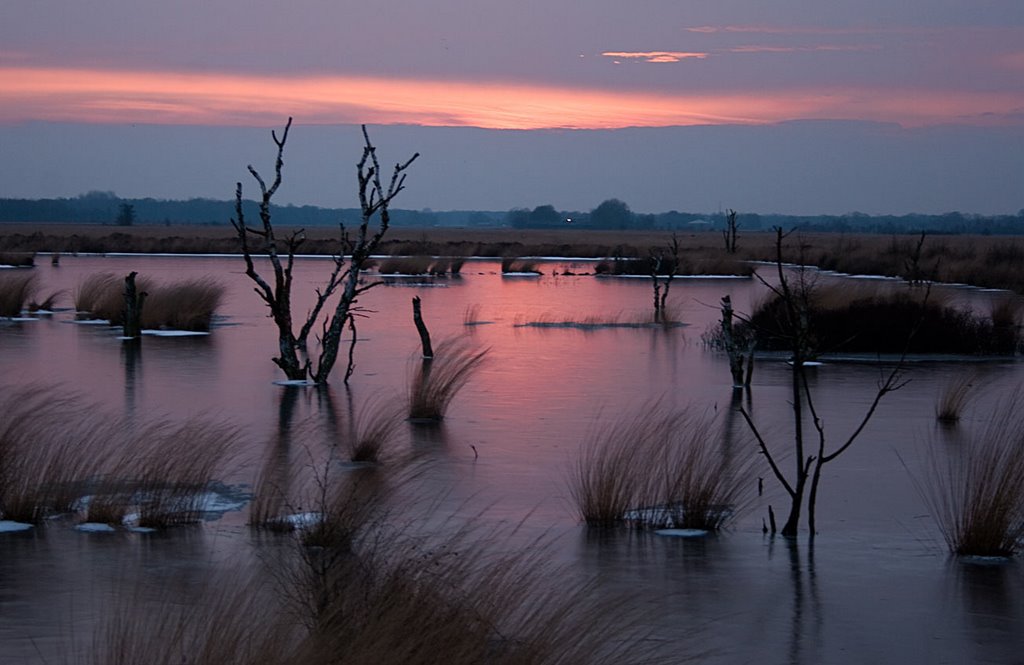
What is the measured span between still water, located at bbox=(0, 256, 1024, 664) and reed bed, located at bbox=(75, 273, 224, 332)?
99 cm

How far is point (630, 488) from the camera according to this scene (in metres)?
9.30

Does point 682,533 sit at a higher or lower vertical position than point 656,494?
lower

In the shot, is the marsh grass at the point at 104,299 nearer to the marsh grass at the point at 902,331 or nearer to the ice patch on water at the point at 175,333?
the ice patch on water at the point at 175,333

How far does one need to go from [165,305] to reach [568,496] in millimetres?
17729

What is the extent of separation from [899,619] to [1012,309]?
778 inches

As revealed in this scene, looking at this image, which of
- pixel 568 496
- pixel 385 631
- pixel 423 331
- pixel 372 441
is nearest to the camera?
pixel 385 631

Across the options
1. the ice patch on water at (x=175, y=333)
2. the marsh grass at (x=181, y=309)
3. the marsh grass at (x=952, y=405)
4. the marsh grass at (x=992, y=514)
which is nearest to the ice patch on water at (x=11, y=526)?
the marsh grass at (x=992, y=514)

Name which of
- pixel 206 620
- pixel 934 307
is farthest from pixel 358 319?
pixel 206 620

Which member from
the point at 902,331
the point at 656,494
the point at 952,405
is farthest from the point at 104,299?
the point at 656,494

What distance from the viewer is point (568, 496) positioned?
10.0 m

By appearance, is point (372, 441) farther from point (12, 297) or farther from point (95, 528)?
point (12, 297)

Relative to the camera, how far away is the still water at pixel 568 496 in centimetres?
670

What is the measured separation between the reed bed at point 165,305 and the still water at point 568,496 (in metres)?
0.99

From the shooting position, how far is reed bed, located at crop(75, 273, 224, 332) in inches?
993
